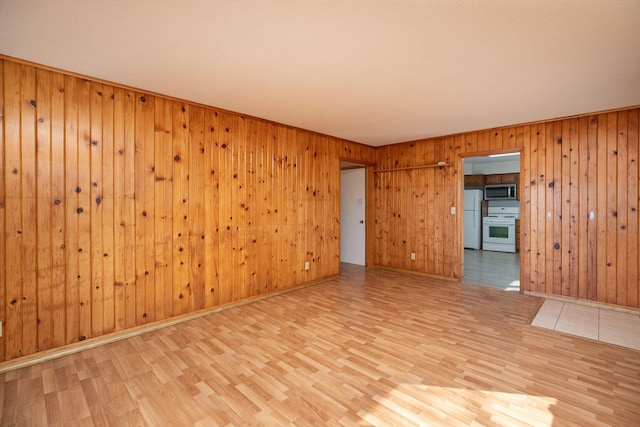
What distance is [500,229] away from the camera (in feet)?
25.2

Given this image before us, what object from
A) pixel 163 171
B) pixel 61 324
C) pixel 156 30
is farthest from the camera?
pixel 163 171

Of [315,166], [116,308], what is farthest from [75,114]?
[315,166]

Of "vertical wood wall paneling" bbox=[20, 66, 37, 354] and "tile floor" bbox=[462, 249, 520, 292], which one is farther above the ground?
"vertical wood wall paneling" bbox=[20, 66, 37, 354]

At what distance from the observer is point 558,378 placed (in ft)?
7.09

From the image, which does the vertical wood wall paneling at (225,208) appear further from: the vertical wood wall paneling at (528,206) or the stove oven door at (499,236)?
the stove oven door at (499,236)

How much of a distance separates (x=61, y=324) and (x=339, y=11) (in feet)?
11.0

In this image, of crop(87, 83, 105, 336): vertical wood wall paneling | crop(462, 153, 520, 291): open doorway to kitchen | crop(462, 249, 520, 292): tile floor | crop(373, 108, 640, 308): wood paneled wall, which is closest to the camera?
crop(87, 83, 105, 336): vertical wood wall paneling

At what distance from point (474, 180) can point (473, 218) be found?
42.1 inches

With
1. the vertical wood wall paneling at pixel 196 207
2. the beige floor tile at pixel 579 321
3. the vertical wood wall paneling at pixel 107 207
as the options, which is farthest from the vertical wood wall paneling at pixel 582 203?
the vertical wood wall paneling at pixel 107 207

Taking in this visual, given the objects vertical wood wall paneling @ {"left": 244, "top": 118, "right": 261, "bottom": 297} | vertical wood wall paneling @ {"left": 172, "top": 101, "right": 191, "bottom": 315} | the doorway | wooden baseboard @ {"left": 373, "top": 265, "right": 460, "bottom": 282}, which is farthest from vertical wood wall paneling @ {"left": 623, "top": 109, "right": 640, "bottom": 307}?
vertical wood wall paneling @ {"left": 172, "top": 101, "right": 191, "bottom": 315}

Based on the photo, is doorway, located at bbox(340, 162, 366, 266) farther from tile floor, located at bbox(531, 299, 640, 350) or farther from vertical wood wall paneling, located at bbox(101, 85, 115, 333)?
vertical wood wall paneling, located at bbox(101, 85, 115, 333)

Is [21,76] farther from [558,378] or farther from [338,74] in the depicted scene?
[558,378]

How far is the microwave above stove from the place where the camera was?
25.0 feet

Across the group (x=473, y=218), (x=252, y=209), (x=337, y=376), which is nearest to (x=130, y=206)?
(x=252, y=209)
